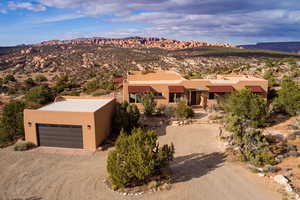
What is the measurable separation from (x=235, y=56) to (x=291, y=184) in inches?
2987

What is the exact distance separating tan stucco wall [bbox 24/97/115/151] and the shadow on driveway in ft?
19.5

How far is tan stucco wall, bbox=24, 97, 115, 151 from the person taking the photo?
621 inches

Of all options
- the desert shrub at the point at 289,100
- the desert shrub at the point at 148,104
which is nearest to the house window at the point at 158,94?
the desert shrub at the point at 148,104

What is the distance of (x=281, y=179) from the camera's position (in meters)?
11.1

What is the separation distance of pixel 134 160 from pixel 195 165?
4.48m

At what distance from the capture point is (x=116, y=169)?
1085 centimetres

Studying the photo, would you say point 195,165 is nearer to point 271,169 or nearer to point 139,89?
point 271,169

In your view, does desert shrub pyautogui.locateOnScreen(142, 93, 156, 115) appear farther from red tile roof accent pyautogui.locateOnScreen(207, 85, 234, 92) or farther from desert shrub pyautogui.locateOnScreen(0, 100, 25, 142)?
desert shrub pyautogui.locateOnScreen(0, 100, 25, 142)

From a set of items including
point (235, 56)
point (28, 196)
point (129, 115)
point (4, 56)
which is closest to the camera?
point (28, 196)

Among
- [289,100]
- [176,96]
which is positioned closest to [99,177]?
[176,96]

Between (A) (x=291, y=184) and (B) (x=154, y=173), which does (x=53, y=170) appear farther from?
(A) (x=291, y=184)

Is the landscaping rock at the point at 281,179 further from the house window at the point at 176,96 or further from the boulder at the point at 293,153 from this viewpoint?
the house window at the point at 176,96

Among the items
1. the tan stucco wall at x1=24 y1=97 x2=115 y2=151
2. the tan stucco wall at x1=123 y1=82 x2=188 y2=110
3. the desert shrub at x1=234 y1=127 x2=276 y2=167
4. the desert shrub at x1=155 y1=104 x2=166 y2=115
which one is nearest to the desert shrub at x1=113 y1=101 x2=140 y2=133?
the tan stucco wall at x1=24 y1=97 x2=115 y2=151

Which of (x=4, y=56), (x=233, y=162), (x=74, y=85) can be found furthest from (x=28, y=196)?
(x=4, y=56)
